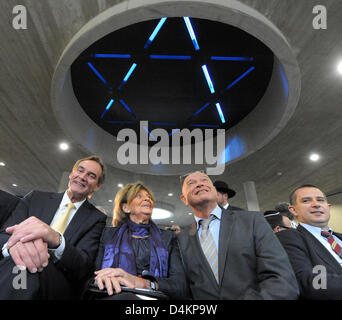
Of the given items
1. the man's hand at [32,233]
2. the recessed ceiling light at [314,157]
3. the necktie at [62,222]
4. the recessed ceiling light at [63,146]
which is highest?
the recessed ceiling light at [63,146]

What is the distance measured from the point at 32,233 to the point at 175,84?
551 centimetres

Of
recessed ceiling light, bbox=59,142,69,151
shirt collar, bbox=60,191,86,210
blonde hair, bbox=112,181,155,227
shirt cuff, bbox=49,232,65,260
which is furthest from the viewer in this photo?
recessed ceiling light, bbox=59,142,69,151

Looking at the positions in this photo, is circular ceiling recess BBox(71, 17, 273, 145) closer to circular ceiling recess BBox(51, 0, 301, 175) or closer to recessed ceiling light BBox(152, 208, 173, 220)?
circular ceiling recess BBox(51, 0, 301, 175)

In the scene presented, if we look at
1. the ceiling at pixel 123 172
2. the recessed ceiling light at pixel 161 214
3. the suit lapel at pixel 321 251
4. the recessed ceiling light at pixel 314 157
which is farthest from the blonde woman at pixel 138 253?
the recessed ceiling light at pixel 161 214

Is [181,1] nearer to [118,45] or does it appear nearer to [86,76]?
[118,45]

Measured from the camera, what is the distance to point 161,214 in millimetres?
16797

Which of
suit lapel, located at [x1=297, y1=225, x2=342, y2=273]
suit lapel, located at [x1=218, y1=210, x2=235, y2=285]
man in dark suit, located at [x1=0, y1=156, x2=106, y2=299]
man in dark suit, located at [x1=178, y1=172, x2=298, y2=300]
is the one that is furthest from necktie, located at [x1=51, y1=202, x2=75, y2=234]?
suit lapel, located at [x1=297, y1=225, x2=342, y2=273]

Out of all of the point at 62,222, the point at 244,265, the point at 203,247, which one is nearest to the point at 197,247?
the point at 203,247

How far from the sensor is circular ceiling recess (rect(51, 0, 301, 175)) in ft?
12.3

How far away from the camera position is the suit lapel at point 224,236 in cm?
163

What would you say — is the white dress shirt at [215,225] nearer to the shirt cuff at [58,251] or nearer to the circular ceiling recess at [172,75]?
the shirt cuff at [58,251]

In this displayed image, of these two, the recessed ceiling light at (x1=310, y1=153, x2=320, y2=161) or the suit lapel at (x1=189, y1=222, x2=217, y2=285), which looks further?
the recessed ceiling light at (x1=310, y1=153, x2=320, y2=161)

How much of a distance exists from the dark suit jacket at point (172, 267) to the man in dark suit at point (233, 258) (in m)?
0.08
